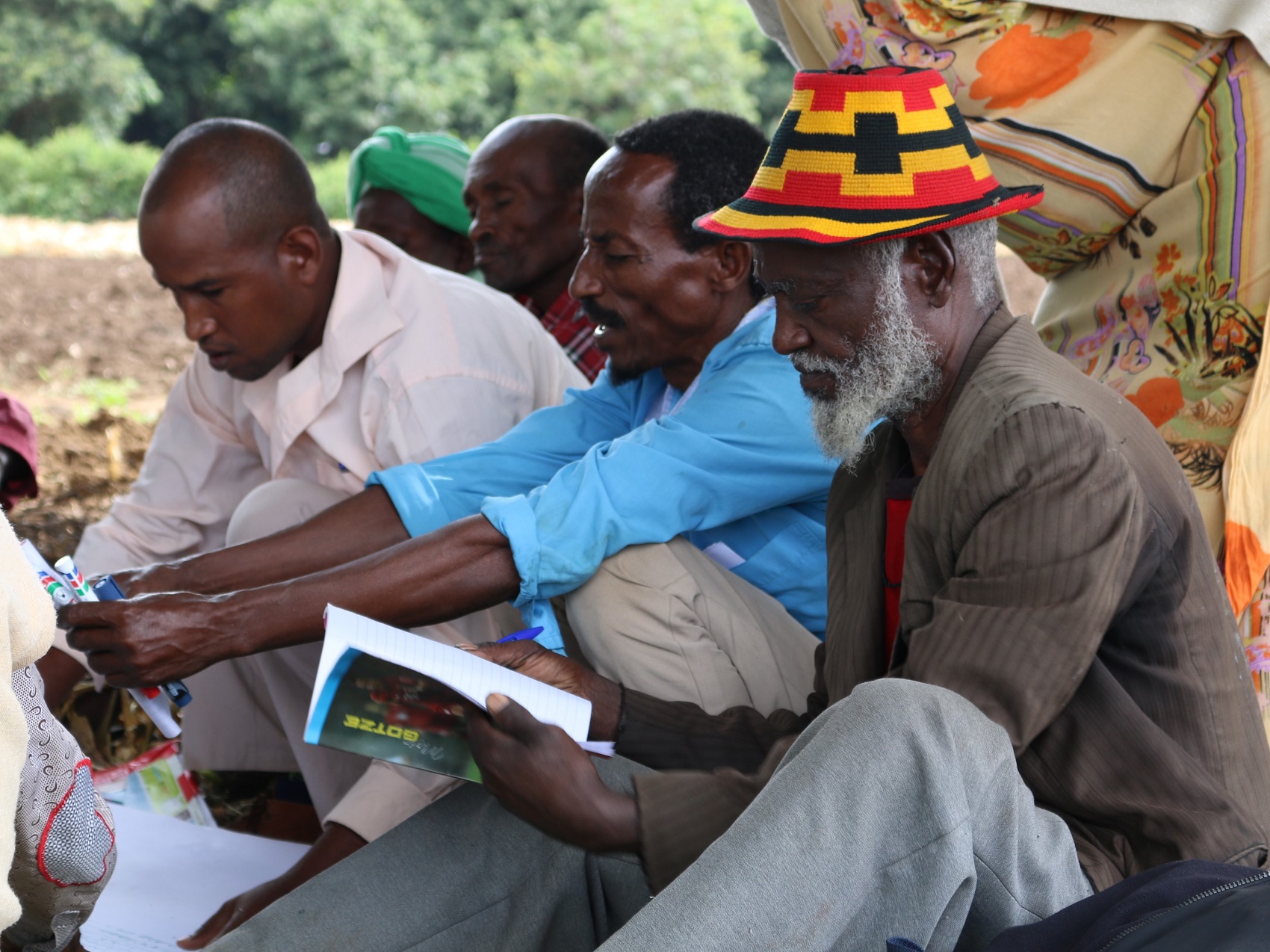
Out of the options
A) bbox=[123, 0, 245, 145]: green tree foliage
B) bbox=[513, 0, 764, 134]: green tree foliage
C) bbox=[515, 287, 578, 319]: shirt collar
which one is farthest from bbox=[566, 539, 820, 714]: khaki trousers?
bbox=[123, 0, 245, 145]: green tree foliage

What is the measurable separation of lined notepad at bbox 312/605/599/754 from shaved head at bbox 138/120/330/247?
1457 millimetres

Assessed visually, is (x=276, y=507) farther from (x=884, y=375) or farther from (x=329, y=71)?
(x=329, y=71)

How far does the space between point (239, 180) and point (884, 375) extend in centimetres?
168

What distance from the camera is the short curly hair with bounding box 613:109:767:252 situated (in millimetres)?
2586

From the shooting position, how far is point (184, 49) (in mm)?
24031

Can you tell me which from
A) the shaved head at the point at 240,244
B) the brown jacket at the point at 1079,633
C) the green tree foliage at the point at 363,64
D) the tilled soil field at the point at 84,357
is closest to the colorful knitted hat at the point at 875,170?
the brown jacket at the point at 1079,633

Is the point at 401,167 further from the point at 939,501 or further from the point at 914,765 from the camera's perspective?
the point at 914,765

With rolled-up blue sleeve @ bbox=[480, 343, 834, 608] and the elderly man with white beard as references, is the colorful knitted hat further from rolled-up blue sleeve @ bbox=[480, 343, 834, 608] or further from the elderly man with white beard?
rolled-up blue sleeve @ bbox=[480, 343, 834, 608]

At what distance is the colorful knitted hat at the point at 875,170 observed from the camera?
185cm

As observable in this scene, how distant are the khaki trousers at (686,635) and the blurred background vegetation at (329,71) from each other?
19.4 meters

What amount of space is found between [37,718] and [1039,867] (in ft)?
4.14

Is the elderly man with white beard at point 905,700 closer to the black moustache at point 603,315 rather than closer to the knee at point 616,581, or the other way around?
the knee at point 616,581

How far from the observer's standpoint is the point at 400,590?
2.34 meters

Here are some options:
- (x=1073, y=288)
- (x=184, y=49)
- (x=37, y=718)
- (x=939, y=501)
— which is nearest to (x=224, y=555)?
(x=37, y=718)
